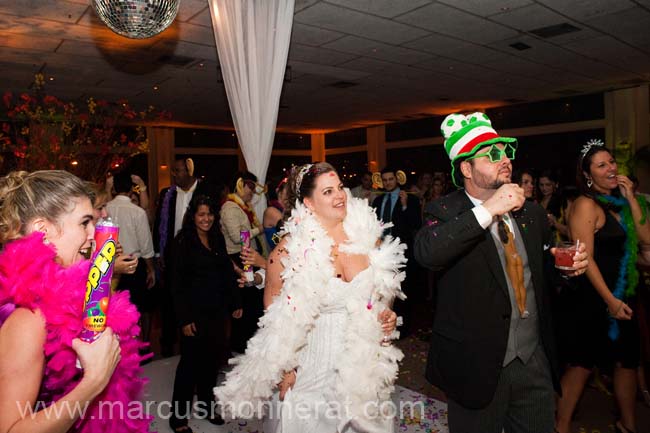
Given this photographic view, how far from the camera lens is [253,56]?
3.34 meters

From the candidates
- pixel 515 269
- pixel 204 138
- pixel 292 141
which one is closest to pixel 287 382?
pixel 515 269

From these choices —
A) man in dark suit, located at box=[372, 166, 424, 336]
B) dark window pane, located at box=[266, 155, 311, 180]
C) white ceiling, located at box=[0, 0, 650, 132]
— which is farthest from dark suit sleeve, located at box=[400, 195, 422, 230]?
dark window pane, located at box=[266, 155, 311, 180]

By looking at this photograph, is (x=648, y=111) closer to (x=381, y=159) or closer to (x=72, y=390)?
(x=381, y=159)

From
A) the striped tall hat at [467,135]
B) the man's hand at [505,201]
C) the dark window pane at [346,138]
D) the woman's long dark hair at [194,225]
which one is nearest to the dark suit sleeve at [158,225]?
the woman's long dark hair at [194,225]

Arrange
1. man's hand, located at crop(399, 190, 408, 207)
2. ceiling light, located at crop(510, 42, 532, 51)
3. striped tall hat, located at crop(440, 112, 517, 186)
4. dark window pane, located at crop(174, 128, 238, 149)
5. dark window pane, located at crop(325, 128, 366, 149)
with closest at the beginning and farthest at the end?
striped tall hat, located at crop(440, 112, 517, 186) < man's hand, located at crop(399, 190, 408, 207) < ceiling light, located at crop(510, 42, 532, 51) < dark window pane, located at crop(174, 128, 238, 149) < dark window pane, located at crop(325, 128, 366, 149)

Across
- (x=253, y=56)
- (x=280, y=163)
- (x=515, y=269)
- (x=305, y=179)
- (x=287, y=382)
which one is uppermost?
(x=280, y=163)

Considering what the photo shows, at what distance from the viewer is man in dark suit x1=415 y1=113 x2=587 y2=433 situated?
5.36ft

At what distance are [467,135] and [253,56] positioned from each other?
2.05m

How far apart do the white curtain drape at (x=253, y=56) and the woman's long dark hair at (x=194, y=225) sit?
0.65m

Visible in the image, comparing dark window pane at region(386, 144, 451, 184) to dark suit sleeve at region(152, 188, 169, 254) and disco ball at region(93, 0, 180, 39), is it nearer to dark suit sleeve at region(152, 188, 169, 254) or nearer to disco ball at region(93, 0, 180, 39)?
dark suit sleeve at region(152, 188, 169, 254)

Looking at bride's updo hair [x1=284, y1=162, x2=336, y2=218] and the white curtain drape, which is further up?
the white curtain drape

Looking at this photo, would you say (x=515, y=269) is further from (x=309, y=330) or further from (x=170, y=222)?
(x=170, y=222)

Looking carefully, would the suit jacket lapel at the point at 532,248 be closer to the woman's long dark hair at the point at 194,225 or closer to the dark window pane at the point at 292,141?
the woman's long dark hair at the point at 194,225

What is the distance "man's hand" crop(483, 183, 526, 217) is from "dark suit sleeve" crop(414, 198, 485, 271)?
0.07 metres
